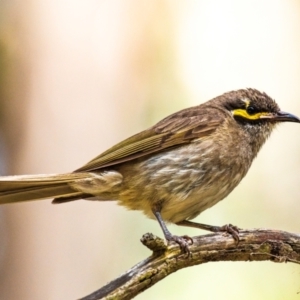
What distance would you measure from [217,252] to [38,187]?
86cm

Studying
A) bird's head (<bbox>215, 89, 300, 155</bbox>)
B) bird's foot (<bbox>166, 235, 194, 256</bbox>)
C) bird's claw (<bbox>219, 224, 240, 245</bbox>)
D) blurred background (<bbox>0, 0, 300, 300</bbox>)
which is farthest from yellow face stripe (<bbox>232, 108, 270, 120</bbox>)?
bird's foot (<bbox>166, 235, 194, 256</bbox>)

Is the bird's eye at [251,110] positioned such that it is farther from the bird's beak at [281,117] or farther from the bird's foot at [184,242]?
the bird's foot at [184,242]

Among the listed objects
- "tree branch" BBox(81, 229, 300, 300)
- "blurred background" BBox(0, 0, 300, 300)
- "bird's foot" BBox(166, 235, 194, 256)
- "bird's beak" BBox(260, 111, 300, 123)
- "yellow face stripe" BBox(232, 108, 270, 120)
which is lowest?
"tree branch" BBox(81, 229, 300, 300)

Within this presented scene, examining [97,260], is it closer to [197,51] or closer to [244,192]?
[244,192]

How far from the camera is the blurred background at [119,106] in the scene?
347 centimetres

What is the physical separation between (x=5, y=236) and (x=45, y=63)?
1.12 meters

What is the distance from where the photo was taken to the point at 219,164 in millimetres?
2676

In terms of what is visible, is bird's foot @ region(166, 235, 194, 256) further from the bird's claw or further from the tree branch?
the bird's claw

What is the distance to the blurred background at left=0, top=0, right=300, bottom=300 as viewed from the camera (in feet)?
11.4

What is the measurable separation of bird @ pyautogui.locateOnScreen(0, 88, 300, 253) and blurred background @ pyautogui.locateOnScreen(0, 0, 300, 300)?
0.35m

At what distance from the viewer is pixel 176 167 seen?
2.67m

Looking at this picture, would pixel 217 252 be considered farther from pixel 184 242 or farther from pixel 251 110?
pixel 251 110

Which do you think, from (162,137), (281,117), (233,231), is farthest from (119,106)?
(233,231)

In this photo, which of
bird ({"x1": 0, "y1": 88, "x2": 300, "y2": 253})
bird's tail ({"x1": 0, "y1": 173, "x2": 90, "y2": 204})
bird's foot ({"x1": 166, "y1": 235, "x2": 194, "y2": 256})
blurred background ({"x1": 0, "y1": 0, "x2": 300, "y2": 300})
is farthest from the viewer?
blurred background ({"x1": 0, "y1": 0, "x2": 300, "y2": 300})
